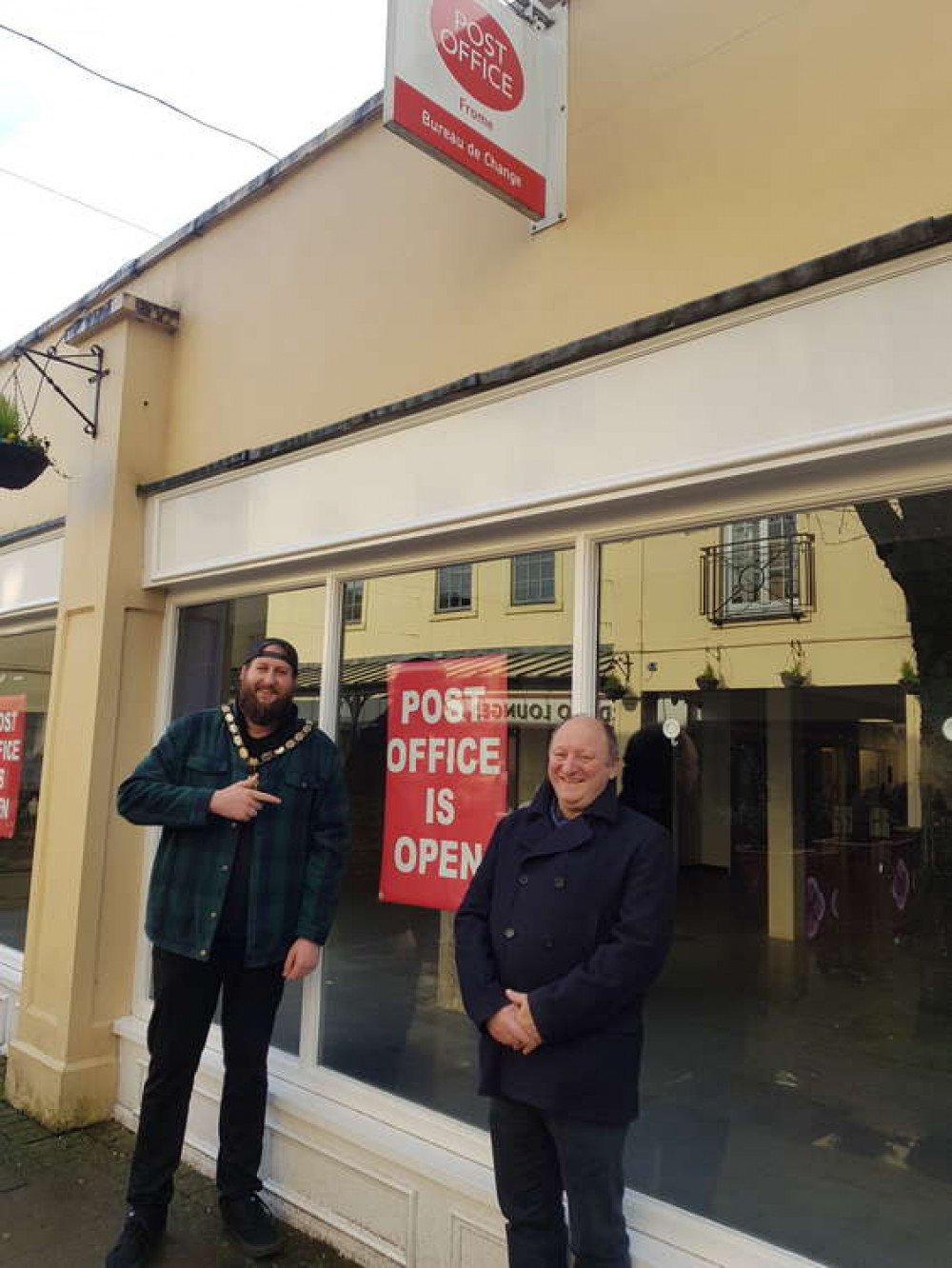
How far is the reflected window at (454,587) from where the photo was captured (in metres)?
3.62

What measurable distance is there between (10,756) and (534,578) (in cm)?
432

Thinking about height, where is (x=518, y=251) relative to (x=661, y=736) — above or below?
above

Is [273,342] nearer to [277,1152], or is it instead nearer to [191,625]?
[191,625]

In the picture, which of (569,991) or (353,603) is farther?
(353,603)

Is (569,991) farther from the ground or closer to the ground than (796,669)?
closer to the ground

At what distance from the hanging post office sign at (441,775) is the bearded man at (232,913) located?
29 centimetres

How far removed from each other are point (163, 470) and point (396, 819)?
98.8 inches

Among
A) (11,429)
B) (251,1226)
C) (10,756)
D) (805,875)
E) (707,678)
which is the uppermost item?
(11,429)

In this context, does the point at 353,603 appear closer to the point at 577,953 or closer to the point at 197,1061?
the point at 197,1061

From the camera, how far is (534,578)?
3406mm

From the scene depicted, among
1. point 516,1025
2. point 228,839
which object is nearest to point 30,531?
point 228,839

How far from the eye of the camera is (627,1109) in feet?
7.27

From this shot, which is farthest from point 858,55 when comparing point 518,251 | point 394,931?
point 394,931

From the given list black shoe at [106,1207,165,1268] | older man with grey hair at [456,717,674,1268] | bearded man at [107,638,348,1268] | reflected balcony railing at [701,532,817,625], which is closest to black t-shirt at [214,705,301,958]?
bearded man at [107,638,348,1268]
